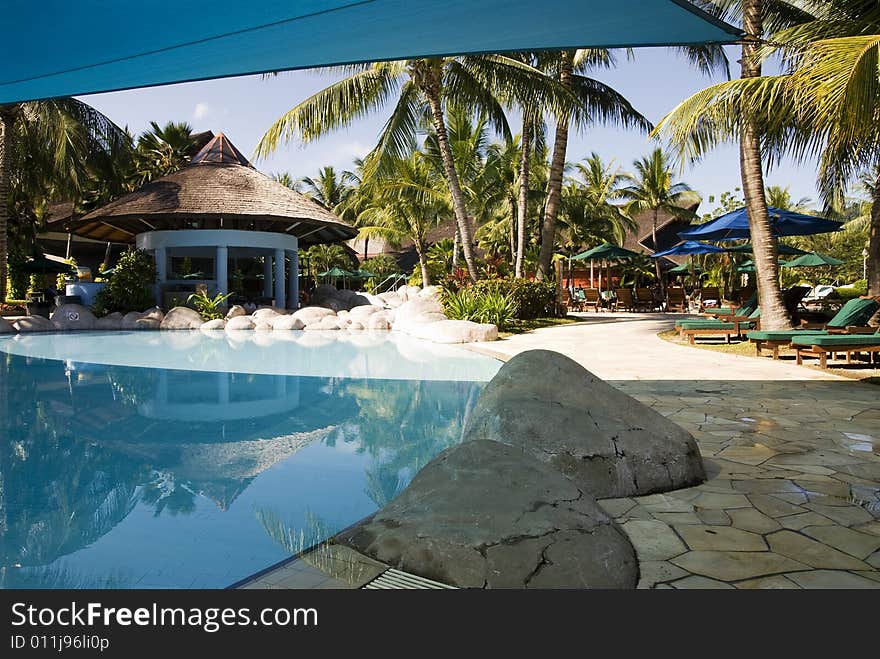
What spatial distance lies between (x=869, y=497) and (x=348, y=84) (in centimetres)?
1425

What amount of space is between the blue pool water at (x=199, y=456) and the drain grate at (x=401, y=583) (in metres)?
0.62

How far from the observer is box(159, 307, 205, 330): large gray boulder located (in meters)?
16.6

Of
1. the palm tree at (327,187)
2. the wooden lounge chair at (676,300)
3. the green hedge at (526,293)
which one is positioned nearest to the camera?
the green hedge at (526,293)

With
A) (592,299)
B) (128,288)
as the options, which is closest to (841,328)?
(592,299)

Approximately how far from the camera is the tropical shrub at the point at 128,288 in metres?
17.2

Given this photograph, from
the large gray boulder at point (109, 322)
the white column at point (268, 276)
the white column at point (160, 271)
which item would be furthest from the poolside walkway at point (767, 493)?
the white column at point (268, 276)

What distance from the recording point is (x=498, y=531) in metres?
2.24

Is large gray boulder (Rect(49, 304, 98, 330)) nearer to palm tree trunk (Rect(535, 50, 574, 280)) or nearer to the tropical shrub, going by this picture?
the tropical shrub

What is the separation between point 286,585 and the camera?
2207 mm

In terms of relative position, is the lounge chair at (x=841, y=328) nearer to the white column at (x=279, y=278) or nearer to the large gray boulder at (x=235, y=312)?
the large gray boulder at (x=235, y=312)
